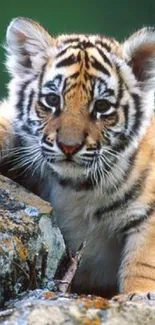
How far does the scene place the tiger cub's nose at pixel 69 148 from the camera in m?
3.47

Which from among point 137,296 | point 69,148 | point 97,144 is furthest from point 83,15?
point 137,296

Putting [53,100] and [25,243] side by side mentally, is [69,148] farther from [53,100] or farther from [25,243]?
[25,243]

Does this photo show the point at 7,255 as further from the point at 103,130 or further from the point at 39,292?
the point at 103,130

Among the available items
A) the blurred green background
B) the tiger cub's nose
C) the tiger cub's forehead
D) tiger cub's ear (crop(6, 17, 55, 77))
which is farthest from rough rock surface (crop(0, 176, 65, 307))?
the blurred green background

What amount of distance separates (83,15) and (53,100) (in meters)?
1.99

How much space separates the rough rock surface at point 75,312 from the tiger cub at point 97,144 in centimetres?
92

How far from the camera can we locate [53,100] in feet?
12.0

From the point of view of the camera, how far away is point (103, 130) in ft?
12.0

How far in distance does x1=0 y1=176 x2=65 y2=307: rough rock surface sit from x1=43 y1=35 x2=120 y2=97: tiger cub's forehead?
474mm

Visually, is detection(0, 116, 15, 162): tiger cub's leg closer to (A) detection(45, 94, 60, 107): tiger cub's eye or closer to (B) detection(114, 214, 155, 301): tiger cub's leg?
(A) detection(45, 94, 60, 107): tiger cub's eye

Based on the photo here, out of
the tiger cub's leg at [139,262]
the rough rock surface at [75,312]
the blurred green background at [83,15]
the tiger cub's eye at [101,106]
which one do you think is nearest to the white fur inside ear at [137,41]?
the tiger cub's eye at [101,106]

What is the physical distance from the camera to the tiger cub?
145 inches

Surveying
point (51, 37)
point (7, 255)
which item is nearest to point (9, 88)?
point (51, 37)

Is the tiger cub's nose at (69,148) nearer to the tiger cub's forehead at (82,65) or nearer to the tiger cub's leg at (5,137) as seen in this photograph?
the tiger cub's forehead at (82,65)
